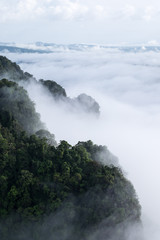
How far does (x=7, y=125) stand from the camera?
25.8 meters

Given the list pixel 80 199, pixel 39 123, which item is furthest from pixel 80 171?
pixel 39 123

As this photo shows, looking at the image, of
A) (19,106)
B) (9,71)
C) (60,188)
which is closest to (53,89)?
(9,71)

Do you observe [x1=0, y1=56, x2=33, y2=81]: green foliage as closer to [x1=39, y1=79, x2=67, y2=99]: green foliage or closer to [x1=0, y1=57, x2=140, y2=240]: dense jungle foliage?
[x1=39, y1=79, x2=67, y2=99]: green foliage

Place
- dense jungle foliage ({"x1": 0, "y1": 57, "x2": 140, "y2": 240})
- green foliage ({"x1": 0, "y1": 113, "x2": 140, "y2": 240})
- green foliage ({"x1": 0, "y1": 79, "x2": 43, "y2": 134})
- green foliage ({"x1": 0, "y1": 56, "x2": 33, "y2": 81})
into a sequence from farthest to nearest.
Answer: green foliage ({"x1": 0, "y1": 56, "x2": 33, "y2": 81}), green foliage ({"x1": 0, "y1": 79, "x2": 43, "y2": 134}), green foliage ({"x1": 0, "y1": 113, "x2": 140, "y2": 240}), dense jungle foliage ({"x1": 0, "y1": 57, "x2": 140, "y2": 240})

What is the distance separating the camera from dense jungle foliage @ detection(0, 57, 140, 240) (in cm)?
1816

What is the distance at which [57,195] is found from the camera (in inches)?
754

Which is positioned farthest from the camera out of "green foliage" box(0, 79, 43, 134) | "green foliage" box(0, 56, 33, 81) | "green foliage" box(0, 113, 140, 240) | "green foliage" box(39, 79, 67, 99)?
"green foliage" box(39, 79, 67, 99)

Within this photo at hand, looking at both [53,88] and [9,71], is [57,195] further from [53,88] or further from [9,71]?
[53,88]

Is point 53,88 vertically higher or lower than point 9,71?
higher

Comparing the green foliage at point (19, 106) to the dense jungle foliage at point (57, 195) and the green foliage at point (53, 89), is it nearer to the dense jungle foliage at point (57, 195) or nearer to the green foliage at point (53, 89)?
the dense jungle foliage at point (57, 195)

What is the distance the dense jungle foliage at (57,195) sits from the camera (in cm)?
1816

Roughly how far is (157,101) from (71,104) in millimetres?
104299

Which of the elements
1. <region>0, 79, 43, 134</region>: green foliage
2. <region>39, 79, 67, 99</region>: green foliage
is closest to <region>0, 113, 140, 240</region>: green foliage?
<region>0, 79, 43, 134</region>: green foliage

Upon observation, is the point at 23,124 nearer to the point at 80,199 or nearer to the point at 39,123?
the point at 39,123
